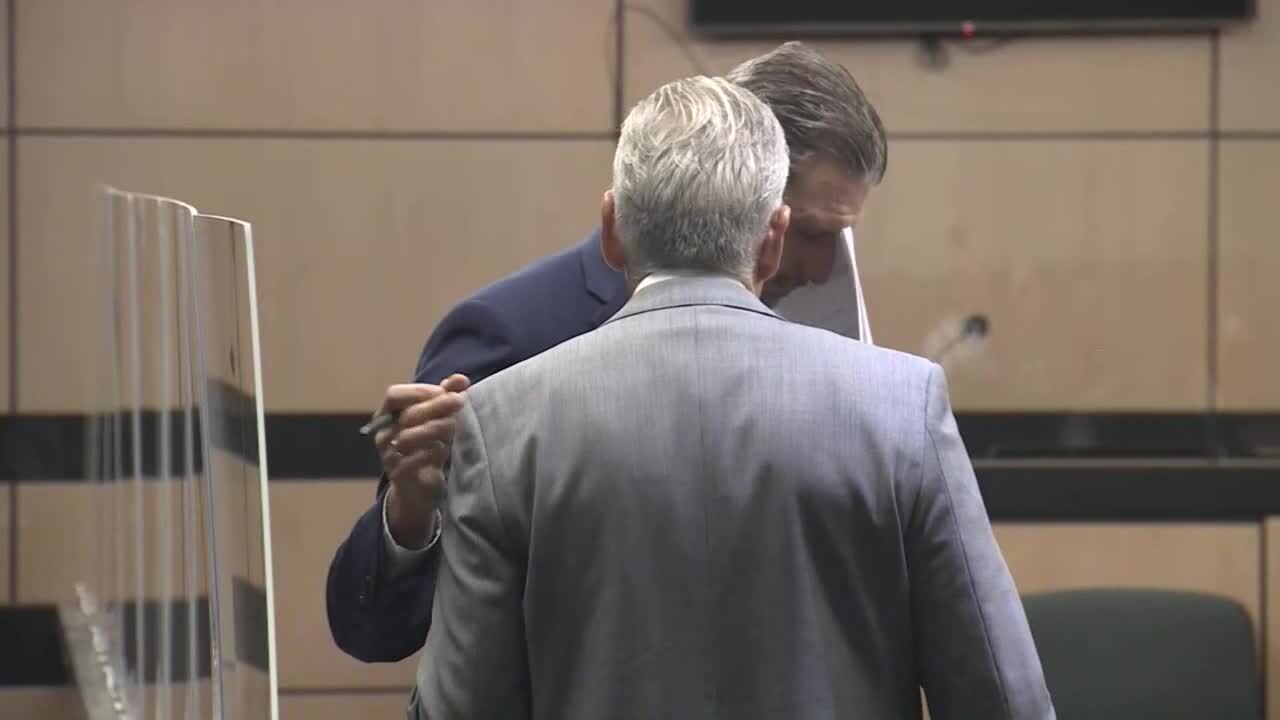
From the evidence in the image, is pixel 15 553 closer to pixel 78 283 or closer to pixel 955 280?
pixel 78 283

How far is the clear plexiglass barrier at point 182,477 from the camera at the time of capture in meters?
1.32

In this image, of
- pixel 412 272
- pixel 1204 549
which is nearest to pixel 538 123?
pixel 412 272

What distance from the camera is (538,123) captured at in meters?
3.36

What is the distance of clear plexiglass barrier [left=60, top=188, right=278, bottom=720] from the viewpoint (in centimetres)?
132

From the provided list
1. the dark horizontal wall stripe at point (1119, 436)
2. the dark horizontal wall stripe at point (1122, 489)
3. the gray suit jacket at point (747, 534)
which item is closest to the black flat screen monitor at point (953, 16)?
the dark horizontal wall stripe at point (1119, 436)

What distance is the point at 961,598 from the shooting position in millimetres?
1118

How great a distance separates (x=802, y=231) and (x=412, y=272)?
1.94 metres

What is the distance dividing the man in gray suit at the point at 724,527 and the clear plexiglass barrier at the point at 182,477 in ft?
0.81

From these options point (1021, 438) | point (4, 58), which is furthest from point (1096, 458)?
point (4, 58)

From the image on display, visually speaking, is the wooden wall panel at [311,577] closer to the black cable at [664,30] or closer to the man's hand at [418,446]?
the black cable at [664,30]

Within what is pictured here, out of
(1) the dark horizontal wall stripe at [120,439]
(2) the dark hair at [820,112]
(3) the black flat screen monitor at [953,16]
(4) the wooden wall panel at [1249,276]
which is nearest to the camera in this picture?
(1) the dark horizontal wall stripe at [120,439]

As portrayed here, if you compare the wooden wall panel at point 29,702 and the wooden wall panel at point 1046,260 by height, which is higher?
the wooden wall panel at point 1046,260

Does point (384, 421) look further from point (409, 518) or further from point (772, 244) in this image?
point (772, 244)

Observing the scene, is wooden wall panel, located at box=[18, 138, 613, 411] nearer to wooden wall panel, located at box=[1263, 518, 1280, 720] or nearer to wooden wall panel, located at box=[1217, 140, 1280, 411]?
wooden wall panel, located at box=[1217, 140, 1280, 411]
